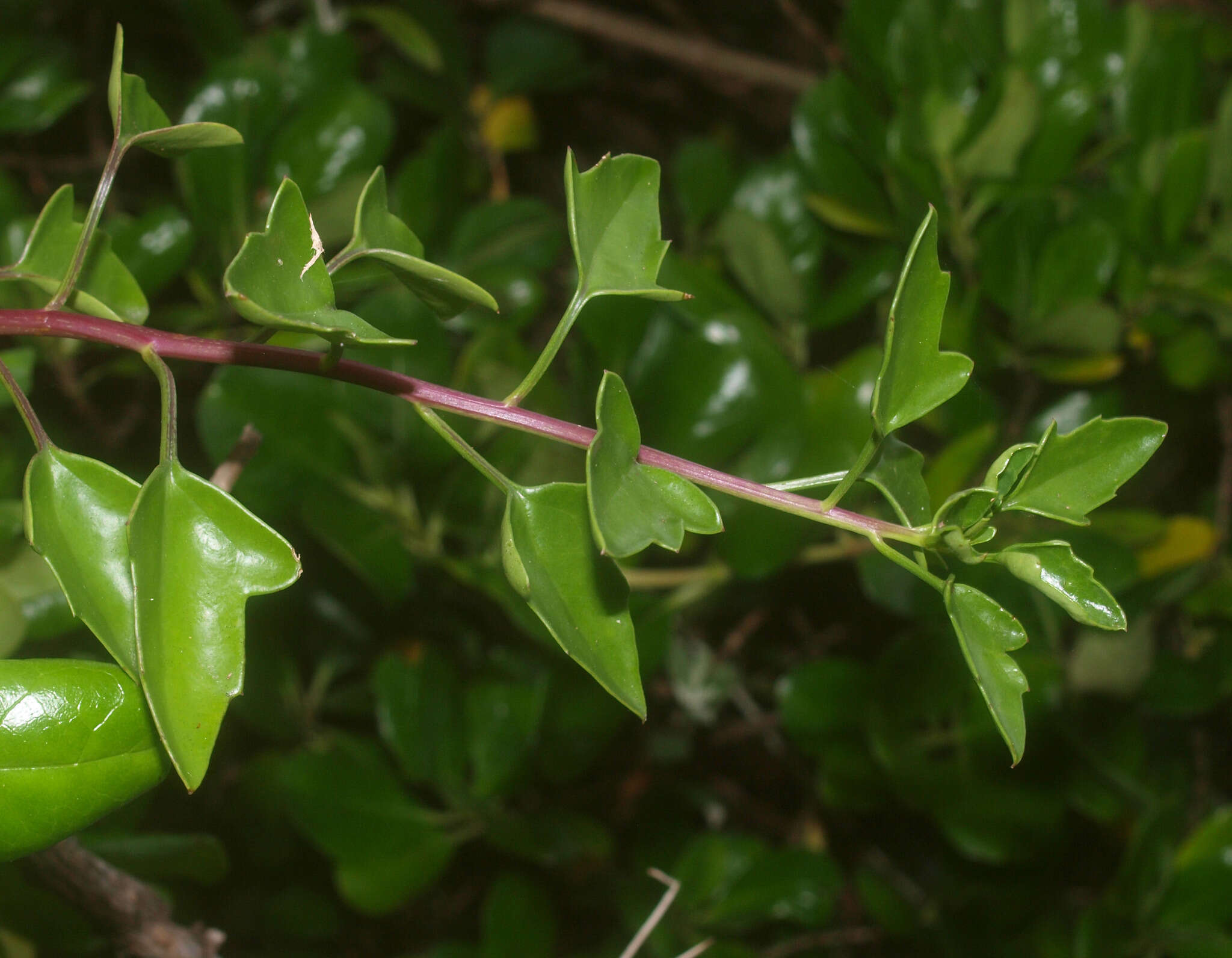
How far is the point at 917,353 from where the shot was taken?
40 centimetres

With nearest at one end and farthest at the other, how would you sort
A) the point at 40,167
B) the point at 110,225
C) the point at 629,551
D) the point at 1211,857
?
the point at 629,551, the point at 110,225, the point at 1211,857, the point at 40,167

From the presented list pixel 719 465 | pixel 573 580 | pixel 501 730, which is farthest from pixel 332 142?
pixel 573 580

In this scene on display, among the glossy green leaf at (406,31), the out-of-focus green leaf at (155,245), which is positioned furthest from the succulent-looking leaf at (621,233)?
the glossy green leaf at (406,31)

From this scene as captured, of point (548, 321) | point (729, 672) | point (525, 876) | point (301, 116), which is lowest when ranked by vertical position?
point (525, 876)

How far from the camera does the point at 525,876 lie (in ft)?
3.46

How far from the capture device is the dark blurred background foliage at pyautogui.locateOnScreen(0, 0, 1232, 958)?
88 cm

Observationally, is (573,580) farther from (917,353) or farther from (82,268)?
(82,268)

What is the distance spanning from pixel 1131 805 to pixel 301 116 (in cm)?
116

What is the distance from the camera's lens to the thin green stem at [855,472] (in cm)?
38

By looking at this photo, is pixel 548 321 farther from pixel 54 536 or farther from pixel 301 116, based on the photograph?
pixel 54 536

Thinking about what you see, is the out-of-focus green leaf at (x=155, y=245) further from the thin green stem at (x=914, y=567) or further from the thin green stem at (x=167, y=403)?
the thin green stem at (x=914, y=567)

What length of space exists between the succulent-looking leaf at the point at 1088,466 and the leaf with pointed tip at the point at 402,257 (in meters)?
0.23

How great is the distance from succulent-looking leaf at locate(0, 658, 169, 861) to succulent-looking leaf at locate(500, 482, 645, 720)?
0.17 metres

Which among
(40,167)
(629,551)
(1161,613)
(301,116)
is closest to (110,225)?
(301,116)
